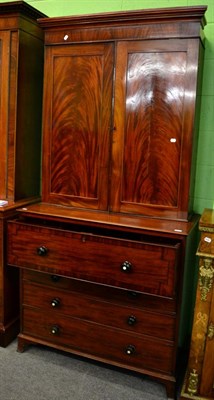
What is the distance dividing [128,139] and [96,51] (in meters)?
0.55

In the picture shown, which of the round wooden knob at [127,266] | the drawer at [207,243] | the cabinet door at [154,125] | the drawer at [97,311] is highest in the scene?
the cabinet door at [154,125]

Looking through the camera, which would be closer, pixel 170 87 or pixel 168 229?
pixel 168 229

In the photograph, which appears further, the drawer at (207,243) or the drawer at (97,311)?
the drawer at (97,311)

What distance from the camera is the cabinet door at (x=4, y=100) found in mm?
2275

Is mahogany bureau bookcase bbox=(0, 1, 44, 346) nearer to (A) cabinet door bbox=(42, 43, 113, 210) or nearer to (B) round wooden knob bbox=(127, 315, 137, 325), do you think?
(A) cabinet door bbox=(42, 43, 113, 210)

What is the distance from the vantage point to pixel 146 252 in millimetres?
1809

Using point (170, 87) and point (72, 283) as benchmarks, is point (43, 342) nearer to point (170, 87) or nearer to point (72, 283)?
point (72, 283)

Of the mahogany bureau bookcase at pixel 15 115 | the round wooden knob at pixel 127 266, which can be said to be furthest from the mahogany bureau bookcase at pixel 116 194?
the mahogany bureau bookcase at pixel 15 115

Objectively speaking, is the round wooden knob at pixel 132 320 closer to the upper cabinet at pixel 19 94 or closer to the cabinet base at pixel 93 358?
the cabinet base at pixel 93 358

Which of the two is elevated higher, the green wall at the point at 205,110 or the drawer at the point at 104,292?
the green wall at the point at 205,110

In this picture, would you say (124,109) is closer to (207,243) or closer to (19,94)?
(19,94)

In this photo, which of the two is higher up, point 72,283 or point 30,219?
point 30,219

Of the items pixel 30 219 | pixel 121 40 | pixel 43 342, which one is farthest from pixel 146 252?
pixel 121 40

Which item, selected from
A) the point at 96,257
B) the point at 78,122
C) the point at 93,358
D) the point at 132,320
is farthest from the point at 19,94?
the point at 93,358
